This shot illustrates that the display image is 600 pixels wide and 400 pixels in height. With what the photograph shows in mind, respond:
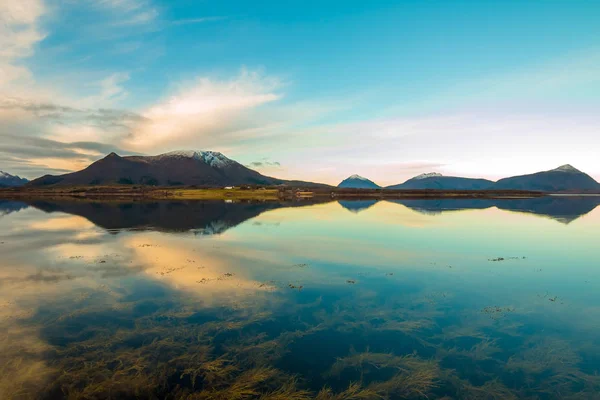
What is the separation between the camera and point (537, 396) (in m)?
13.9

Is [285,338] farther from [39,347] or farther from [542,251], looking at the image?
[542,251]

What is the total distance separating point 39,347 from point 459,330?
2383 centimetres

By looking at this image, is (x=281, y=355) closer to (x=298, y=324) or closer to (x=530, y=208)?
(x=298, y=324)

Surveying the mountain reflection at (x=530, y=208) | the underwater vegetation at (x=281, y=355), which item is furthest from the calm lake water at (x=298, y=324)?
the mountain reflection at (x=530, y=208)

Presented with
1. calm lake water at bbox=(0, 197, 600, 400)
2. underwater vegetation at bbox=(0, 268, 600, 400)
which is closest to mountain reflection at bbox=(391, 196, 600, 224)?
calm lake water at bbox=(0, 197, 600, 400)

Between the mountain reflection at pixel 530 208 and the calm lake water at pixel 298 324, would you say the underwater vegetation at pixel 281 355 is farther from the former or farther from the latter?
the mountain reflection at pixel 530 208

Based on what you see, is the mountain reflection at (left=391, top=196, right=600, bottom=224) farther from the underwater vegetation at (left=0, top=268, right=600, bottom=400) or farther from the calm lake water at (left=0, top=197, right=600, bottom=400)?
the underwater vegetation at (left=0, top=268, right=600, bottom=400)

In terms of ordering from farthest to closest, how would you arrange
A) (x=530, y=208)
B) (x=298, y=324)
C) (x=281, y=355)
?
(x=530, y=208)
(x=298, y=324)
(x=281, y=355)

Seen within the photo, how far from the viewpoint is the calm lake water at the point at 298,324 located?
47.4ft

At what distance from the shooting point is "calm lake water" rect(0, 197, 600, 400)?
1444 centimetres

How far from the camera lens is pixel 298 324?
66.7 ft

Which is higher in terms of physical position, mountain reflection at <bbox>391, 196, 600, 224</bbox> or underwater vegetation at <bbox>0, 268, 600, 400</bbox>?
mountain reflection at <bbox>391, 196, 600, 224</bbox>

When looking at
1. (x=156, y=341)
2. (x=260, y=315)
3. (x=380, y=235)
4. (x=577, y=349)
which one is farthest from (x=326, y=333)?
(x=380, y=235)

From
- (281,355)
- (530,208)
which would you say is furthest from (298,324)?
(530,208)
